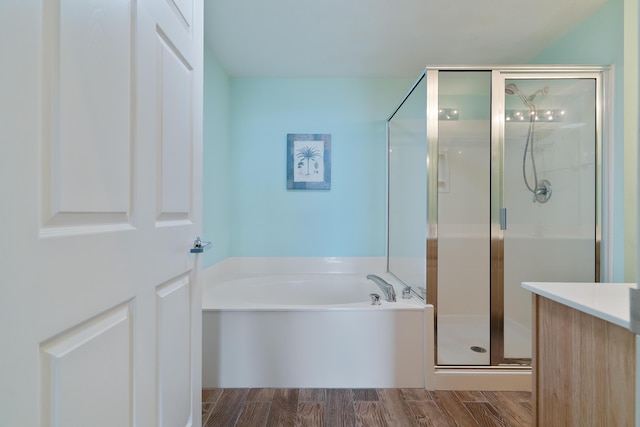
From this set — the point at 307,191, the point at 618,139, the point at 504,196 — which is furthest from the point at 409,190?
the point at 618,139

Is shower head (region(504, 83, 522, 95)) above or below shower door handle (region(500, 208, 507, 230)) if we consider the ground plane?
above

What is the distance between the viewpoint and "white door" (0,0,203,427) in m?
0.42

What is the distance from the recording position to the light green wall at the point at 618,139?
167cm

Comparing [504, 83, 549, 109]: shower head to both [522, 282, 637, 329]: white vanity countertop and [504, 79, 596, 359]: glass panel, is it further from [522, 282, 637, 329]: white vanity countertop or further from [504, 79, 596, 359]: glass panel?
[522, 282, 637, 329]: white vanity countertop

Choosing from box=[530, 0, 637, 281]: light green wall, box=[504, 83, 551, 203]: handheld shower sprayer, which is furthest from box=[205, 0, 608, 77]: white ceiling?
box=[504, 83, 551, 203]: handheld shower sprayer

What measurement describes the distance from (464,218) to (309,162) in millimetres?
1420

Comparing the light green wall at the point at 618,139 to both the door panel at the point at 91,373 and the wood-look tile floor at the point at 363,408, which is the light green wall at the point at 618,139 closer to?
the wood-look tile floor at the point at 363,408

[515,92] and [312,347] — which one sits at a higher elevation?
[515,92]

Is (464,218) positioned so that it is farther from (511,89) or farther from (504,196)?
(511,89)

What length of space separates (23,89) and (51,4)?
6.7 inches

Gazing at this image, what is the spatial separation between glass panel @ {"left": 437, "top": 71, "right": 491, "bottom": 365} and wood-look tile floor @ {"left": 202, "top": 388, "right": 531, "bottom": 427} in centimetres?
23

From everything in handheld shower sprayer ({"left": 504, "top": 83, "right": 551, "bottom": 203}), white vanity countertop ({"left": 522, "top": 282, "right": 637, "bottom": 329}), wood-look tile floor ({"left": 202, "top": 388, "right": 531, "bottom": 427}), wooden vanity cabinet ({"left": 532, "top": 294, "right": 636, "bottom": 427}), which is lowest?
wood-look tile floor ({"left": 202, "top": 388, "right": 531, "bottom": 427})

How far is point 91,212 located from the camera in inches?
22.7

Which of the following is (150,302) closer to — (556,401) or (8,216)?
(8,216)
